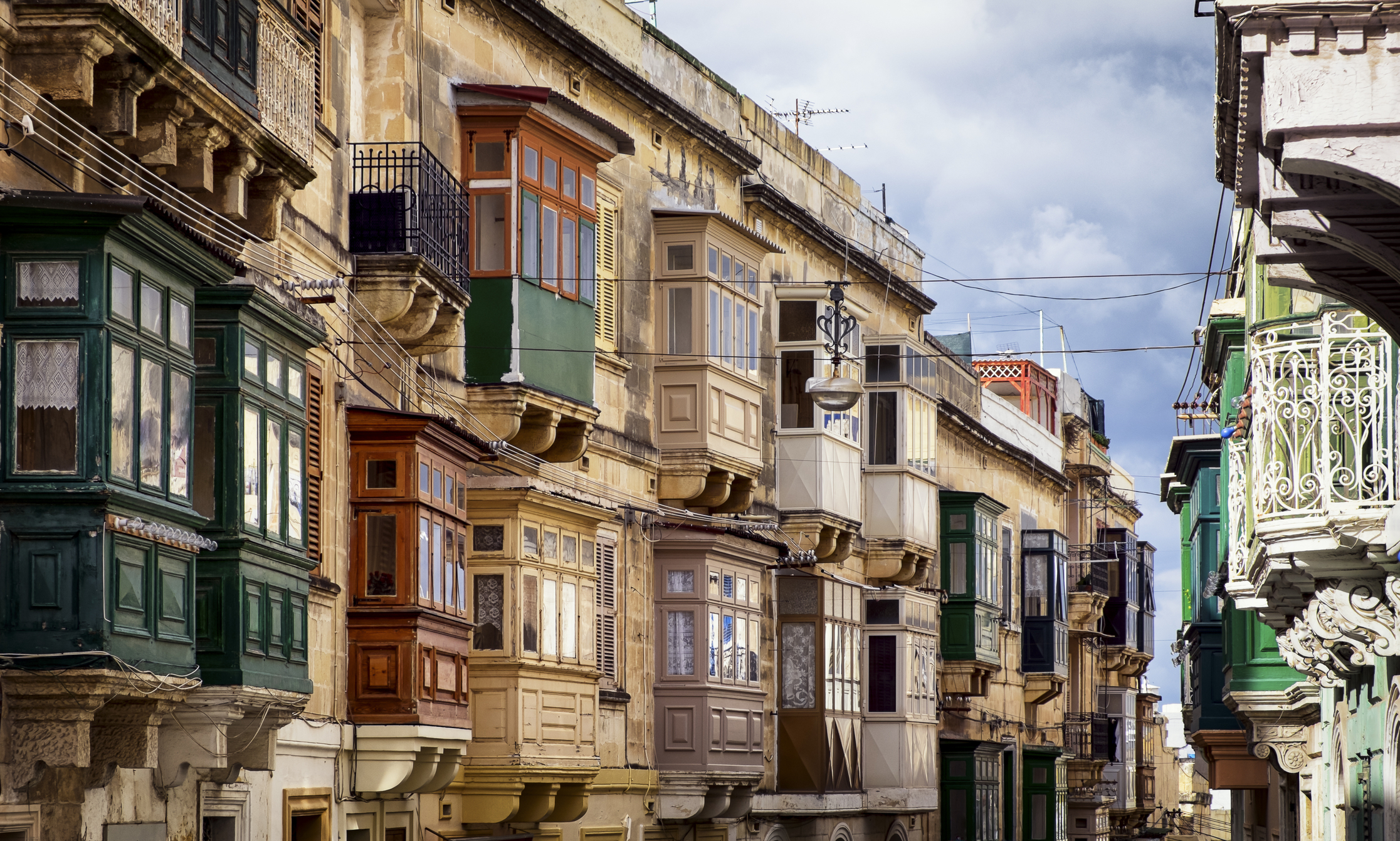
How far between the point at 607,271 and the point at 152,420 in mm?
12875

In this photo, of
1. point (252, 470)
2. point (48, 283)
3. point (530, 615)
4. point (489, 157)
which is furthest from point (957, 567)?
point (48, 283)

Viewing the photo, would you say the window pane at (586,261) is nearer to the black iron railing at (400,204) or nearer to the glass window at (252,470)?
the black iron railing at (400,204)

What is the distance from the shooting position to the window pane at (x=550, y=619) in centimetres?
2245

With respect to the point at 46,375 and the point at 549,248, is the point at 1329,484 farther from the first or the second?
the point at 549,248

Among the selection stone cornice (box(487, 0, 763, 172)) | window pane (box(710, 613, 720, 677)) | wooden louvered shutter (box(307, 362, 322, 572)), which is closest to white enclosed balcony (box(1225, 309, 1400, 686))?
wooden louvered shutter (box(307, 362, 322, 572))

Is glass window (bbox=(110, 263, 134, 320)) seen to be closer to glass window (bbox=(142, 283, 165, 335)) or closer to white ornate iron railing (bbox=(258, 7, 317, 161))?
glass window (bbox=(142, 283, 165, 335))

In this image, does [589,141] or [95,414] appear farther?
[589,141]

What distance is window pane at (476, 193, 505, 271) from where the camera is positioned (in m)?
21.6

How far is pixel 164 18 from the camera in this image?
1338 centimetres

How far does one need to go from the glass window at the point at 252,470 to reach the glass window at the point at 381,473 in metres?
3.87

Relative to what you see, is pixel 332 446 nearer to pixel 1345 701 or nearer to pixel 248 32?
pixel 248 32

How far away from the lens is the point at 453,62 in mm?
21656

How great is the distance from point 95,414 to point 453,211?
→ 821cm

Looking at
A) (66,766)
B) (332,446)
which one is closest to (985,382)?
(332,446)
